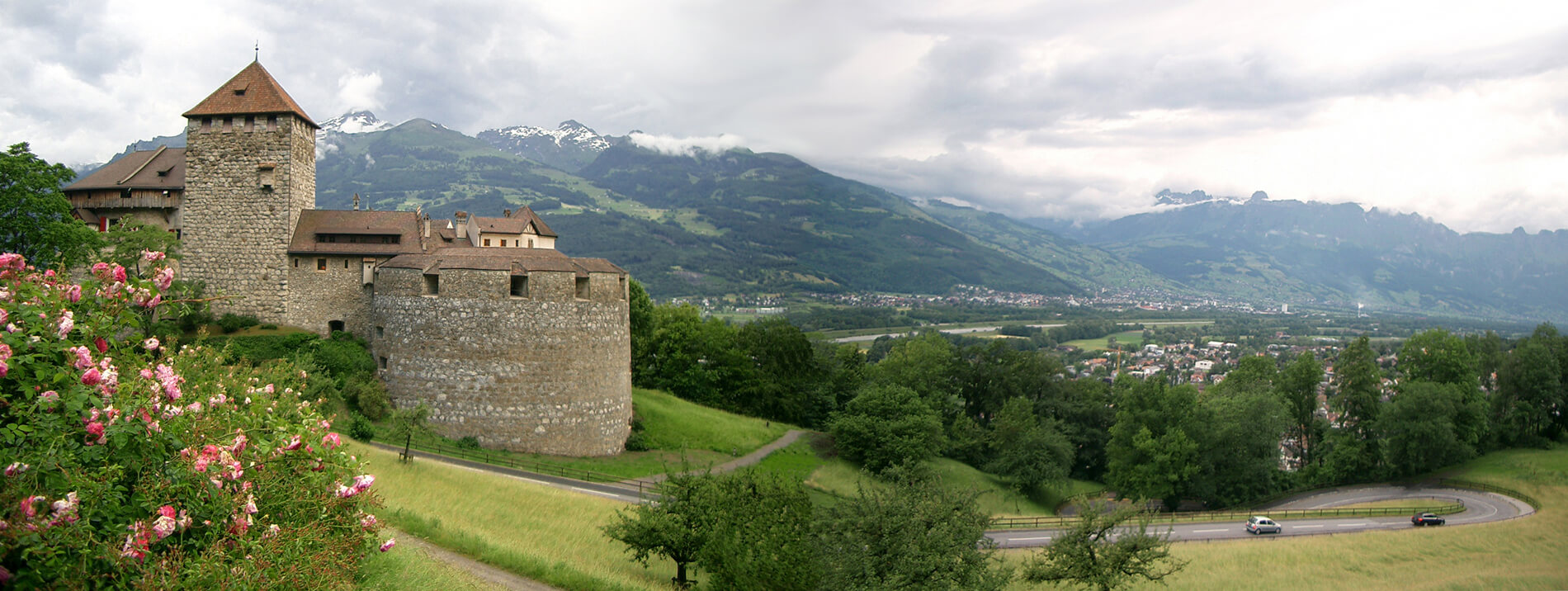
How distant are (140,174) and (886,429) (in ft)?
129

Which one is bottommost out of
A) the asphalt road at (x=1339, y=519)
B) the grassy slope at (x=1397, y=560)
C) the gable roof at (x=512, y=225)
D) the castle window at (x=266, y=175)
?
the asphalt road at (x=1339, y=519)

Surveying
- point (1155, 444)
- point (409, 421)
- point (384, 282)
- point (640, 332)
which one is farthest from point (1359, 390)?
point (384, 282)

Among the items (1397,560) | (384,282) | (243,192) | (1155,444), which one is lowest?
(1397,560)

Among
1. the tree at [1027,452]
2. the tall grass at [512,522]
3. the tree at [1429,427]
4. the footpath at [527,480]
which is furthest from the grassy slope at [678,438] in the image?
the tree at [1429,427]

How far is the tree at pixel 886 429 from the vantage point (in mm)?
45188

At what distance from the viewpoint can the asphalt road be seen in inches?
1428

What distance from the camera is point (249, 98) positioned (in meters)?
33.5

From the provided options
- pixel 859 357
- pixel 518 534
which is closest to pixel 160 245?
pixel 518 534

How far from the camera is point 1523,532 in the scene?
119 ft

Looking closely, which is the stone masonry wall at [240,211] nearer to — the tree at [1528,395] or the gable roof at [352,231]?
the gable roof at [352,231]

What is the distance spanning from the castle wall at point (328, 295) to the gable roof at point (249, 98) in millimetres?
6383

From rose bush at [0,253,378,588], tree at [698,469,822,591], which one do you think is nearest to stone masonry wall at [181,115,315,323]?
tree at [698,469,822,591]

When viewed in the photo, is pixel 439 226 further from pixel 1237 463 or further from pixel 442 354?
pixel 1237 463

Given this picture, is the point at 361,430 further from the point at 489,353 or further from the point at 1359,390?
the point at 1359,390
